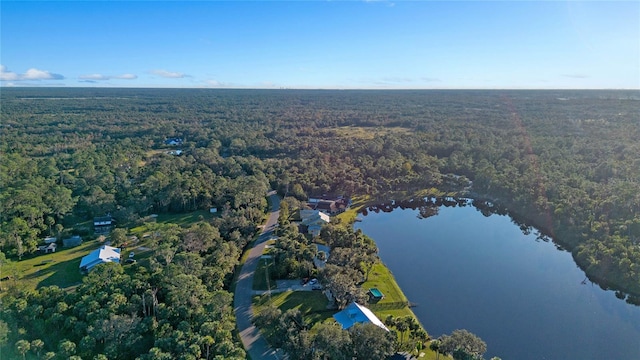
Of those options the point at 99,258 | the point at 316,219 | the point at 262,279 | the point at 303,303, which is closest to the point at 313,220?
the point at 316,219

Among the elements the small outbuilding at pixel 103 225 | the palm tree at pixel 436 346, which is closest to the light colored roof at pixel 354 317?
the palm tree at pixel 436 346

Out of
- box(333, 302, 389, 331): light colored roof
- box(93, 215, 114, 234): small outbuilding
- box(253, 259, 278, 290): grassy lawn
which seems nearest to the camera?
box(333, 302, 389, 331): light colored roof

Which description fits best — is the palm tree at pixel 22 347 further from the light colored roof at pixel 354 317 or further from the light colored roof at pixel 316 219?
the light colored roof at pixel 316 219

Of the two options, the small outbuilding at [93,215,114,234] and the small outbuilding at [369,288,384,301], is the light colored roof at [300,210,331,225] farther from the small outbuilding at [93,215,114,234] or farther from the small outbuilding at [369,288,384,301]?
the small outbuilding at [93,215,114,234]

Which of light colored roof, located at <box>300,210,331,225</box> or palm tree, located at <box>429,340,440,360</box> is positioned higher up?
light colored roof, located at <box>300,210,331,225</box>

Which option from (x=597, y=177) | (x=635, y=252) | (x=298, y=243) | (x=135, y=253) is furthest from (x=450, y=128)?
(x=135, y=253)

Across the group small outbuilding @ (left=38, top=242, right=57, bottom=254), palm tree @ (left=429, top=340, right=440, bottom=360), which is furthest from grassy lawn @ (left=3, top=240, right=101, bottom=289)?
palm tree @ (left=429, top=340, right=440, bottom=360)
